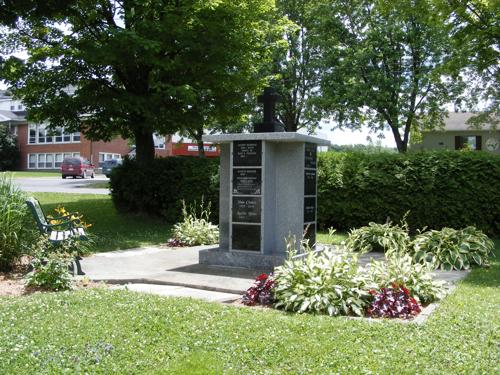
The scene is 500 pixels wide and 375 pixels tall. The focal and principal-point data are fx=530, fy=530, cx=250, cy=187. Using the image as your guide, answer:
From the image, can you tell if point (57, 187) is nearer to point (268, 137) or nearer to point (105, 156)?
point (268, 137)

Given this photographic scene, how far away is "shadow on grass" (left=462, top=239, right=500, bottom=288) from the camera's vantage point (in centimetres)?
802

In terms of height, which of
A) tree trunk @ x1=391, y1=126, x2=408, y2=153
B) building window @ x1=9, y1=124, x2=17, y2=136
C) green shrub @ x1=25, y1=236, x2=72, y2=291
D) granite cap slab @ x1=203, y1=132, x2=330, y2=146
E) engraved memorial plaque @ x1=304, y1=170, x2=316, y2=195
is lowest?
green shrub @ x1=25, y1=236, x2=72, y2=291

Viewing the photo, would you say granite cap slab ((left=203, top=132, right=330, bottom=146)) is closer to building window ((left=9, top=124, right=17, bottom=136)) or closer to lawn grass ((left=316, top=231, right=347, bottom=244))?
lawn grass ((left=316, top=231, right=347, bottom=244))

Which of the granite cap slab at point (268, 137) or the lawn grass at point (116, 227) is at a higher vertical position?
the granite cap slab at point (268, 137)

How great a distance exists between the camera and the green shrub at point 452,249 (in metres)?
9.40

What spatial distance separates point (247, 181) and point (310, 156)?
49.5 inches

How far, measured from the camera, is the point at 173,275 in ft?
26.7

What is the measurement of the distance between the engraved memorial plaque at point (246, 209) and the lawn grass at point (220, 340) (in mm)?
2949

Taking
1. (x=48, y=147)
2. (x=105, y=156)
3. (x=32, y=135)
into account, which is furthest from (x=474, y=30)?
(x=32, y=135)

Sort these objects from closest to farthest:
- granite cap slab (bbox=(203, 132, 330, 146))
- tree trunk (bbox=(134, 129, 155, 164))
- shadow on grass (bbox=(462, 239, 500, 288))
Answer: shadow on grass (bbox=(462, 239, 500, 288)), granite cap slab (bbox=(203, 132, 330, 146)), tree trunk (bbox=(134, 129, 155, 164))

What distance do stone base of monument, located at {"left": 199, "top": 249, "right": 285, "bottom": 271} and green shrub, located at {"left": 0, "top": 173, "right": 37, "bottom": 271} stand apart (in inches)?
113

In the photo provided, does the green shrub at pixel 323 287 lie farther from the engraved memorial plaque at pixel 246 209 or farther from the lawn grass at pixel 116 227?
the lawn grass at pixel 116 227

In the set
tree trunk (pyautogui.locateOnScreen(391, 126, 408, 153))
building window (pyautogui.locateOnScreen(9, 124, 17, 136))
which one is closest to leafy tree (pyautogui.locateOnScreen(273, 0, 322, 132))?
tree trunk (pyautogui.locateOnScreen(391, 126, 408, 153))

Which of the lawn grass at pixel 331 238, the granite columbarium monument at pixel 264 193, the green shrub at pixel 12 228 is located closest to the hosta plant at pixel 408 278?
the granite columbarium monument at pixel 264 193
